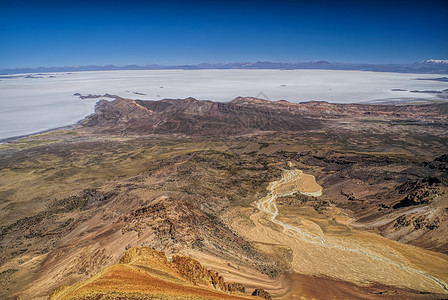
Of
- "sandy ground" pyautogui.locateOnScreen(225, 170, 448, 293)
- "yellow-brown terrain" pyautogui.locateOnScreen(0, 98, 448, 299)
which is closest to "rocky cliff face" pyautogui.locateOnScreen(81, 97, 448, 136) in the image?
"yellow-brown terrain" pyautogui.locateOnScreen(0, 98, 448, 299)

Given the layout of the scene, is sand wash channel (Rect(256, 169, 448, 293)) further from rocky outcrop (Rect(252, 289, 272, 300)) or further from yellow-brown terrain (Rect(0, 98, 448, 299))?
rocky outcrop (Rect(252, 289, 272, 300))

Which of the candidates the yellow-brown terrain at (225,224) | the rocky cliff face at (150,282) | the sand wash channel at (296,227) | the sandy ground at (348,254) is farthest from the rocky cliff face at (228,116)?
the rocky cliff face at (150,282)

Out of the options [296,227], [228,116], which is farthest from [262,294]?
[228,116]

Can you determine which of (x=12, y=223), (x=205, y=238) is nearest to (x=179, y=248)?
(x=205, y=238)

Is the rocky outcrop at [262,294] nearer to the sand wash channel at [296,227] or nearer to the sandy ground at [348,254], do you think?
the sandy ground at [348,254]

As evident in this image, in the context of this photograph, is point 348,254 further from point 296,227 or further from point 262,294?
point 262,294

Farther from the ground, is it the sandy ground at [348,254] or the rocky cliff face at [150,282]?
the rocky cliff face at [150,282]

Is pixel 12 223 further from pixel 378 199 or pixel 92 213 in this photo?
pixel 378 199
